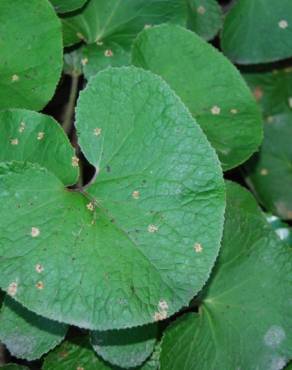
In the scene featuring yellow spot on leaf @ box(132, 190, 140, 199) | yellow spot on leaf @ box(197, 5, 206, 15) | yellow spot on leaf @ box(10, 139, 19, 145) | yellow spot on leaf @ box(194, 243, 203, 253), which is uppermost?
yellow spot on leaf @ box(197, 5, 206, 15)

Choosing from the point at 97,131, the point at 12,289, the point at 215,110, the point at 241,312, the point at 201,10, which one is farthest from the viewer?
the point at 201,10

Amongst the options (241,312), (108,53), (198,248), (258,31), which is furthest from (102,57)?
(241,312)

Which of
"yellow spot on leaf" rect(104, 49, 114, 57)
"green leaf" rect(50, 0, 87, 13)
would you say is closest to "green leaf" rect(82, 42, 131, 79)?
"yellow spot on leaf" rect(104, 49, 114, 57)

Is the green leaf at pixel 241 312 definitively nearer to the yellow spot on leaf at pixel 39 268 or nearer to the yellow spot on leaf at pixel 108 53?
the yellow spot on leaf at pixel 39 268

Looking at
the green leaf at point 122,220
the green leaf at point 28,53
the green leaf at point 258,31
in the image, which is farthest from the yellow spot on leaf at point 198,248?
the green leaf at point 258,31

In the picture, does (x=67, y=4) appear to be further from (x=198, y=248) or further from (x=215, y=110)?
(x=198, y=248)

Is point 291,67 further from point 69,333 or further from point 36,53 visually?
point 69,333

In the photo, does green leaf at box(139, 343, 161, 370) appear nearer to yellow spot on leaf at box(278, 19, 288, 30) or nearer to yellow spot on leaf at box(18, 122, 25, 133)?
yellow spot on leaf at box(18, 122, 25, 133)
